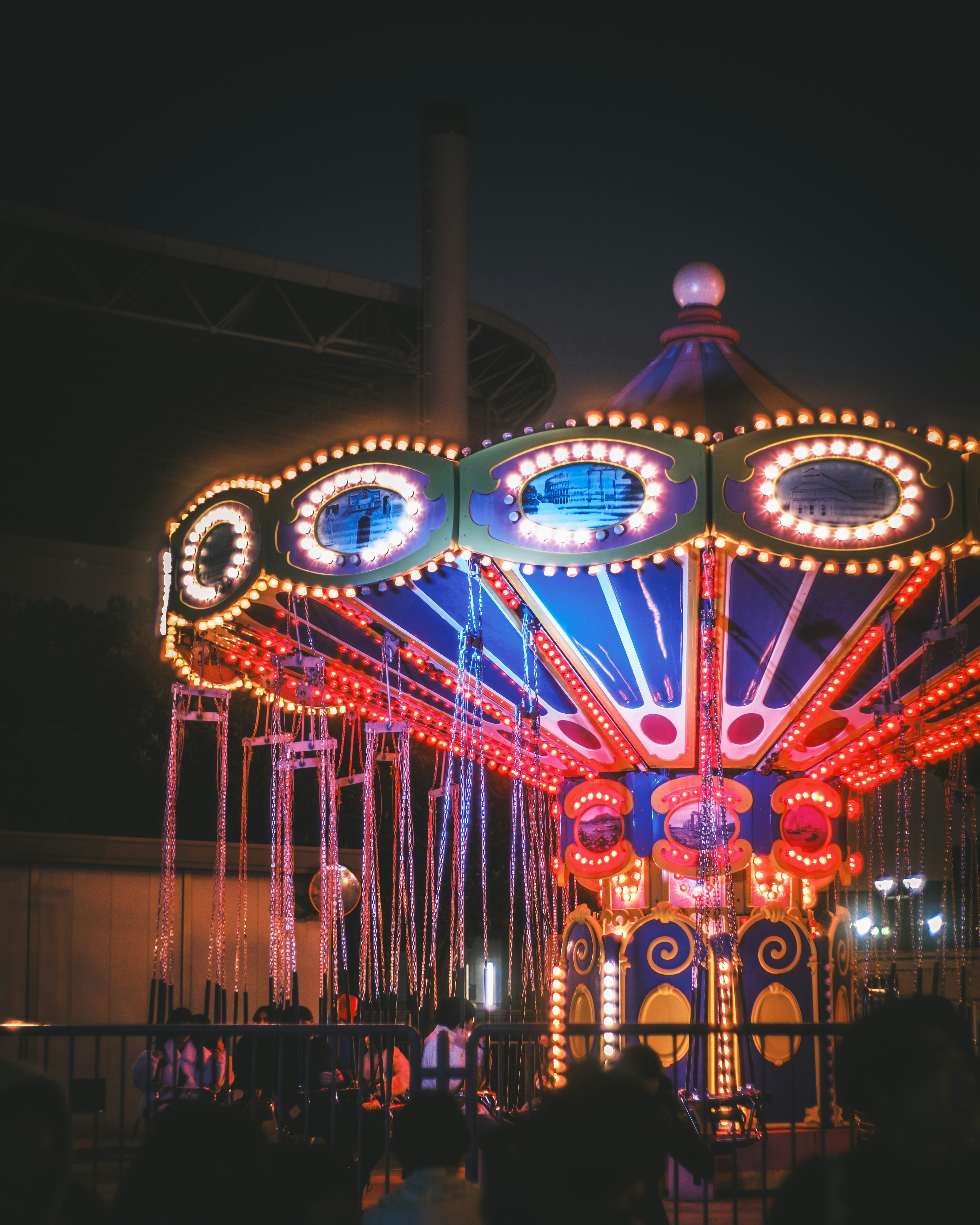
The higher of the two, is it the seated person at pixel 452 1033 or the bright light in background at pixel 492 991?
the seated person at pixel 452 1033

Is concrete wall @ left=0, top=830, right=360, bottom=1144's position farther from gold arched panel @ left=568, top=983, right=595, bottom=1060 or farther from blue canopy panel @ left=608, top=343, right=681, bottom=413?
blue canopy panel @ left=608, top=343, right=681, bottom=413

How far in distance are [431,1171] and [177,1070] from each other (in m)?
3.12

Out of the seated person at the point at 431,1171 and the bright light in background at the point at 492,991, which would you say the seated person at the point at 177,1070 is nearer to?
the seated person at the point at 431,1171

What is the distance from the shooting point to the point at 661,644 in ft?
29.1

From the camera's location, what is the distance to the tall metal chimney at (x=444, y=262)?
1698cm

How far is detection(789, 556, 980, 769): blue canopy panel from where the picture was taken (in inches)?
324

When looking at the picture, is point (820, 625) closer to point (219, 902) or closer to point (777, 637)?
point (777, 637)

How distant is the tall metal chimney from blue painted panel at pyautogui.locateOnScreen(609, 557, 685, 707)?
27.1 ft

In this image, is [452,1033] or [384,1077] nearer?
[452,1033]

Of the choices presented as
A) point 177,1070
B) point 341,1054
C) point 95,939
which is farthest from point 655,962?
point 95,939

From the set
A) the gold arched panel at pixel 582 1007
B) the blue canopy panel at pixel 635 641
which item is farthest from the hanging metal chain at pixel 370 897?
the blue canopy panel at pixel 635 641

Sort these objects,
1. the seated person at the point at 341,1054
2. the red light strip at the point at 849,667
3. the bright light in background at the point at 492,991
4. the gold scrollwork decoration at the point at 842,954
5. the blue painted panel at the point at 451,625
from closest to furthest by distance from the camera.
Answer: the seated person at the point at 341,1054 < the red light strip at the point at 849,667 < the blue painted panel at the point at 451,625 < the gold scrollwork decoration at the point at 842,954 < the bright light in background at the point at 492,991

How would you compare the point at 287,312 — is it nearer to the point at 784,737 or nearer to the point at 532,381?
the point at 532,381

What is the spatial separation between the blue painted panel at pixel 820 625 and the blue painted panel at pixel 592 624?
108 cm
